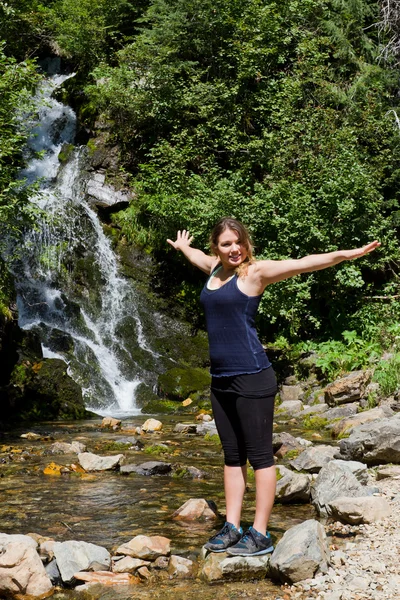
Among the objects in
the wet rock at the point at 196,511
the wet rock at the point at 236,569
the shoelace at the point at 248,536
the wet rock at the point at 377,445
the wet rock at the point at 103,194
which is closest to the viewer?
the wet rock at the point at 236,569

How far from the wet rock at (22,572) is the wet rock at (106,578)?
0.20m

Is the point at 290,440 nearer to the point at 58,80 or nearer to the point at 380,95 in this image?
the point at 380,95

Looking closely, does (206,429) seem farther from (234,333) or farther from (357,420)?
(234,333)

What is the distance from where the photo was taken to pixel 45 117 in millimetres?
22969

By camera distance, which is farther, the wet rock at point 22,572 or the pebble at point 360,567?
the wet rock at point 22,572

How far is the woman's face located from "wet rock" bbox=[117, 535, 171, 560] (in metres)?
1.94

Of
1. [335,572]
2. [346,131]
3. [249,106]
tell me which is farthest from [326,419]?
[249,106]

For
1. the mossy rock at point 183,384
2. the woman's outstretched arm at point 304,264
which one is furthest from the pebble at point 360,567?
the mossy rock at point 183,384

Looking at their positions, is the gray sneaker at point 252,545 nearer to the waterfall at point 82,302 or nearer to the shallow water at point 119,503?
the shallow water at point 119,503

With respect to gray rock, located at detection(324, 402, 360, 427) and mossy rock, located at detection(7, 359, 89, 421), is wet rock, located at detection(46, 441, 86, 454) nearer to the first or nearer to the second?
mossy rock, located at detection(7, 359, 89, 421)

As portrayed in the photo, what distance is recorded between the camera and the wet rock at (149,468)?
721cm

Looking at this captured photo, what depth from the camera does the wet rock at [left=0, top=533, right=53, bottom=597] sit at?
3637mm

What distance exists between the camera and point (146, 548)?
13.7 feet

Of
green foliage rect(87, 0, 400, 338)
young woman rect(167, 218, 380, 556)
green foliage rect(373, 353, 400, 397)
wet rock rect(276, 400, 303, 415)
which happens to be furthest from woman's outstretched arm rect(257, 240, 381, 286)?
green foliage rect(87, 0, 400, 338)
